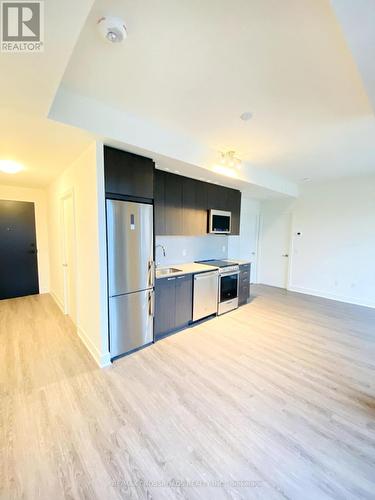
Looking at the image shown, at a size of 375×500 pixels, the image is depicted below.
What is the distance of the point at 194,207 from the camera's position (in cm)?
387

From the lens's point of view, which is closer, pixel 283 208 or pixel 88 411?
pixel 88 411

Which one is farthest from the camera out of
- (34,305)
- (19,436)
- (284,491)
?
(34,305)

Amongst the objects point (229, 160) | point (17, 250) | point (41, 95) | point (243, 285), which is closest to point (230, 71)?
point (41, 95)

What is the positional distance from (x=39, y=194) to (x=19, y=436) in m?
4.97

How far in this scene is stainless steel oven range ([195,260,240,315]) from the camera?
13.1 feet

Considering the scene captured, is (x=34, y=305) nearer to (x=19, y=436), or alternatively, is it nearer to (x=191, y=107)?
(x=19, y=436)

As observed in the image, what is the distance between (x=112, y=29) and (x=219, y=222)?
10.8 feet

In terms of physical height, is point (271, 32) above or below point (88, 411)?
above

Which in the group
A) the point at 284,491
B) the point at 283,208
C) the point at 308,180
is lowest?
the point at 284,491

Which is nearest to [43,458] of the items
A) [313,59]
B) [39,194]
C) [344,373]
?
[344,373]

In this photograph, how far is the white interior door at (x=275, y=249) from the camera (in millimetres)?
6020

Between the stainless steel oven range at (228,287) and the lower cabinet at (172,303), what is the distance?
74 cm

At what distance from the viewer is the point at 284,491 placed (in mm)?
1351

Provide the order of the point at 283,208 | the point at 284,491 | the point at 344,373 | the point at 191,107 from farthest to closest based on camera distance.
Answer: the point at 283,208
the point at 344,373
the point at 191,107
the point at 284,491
